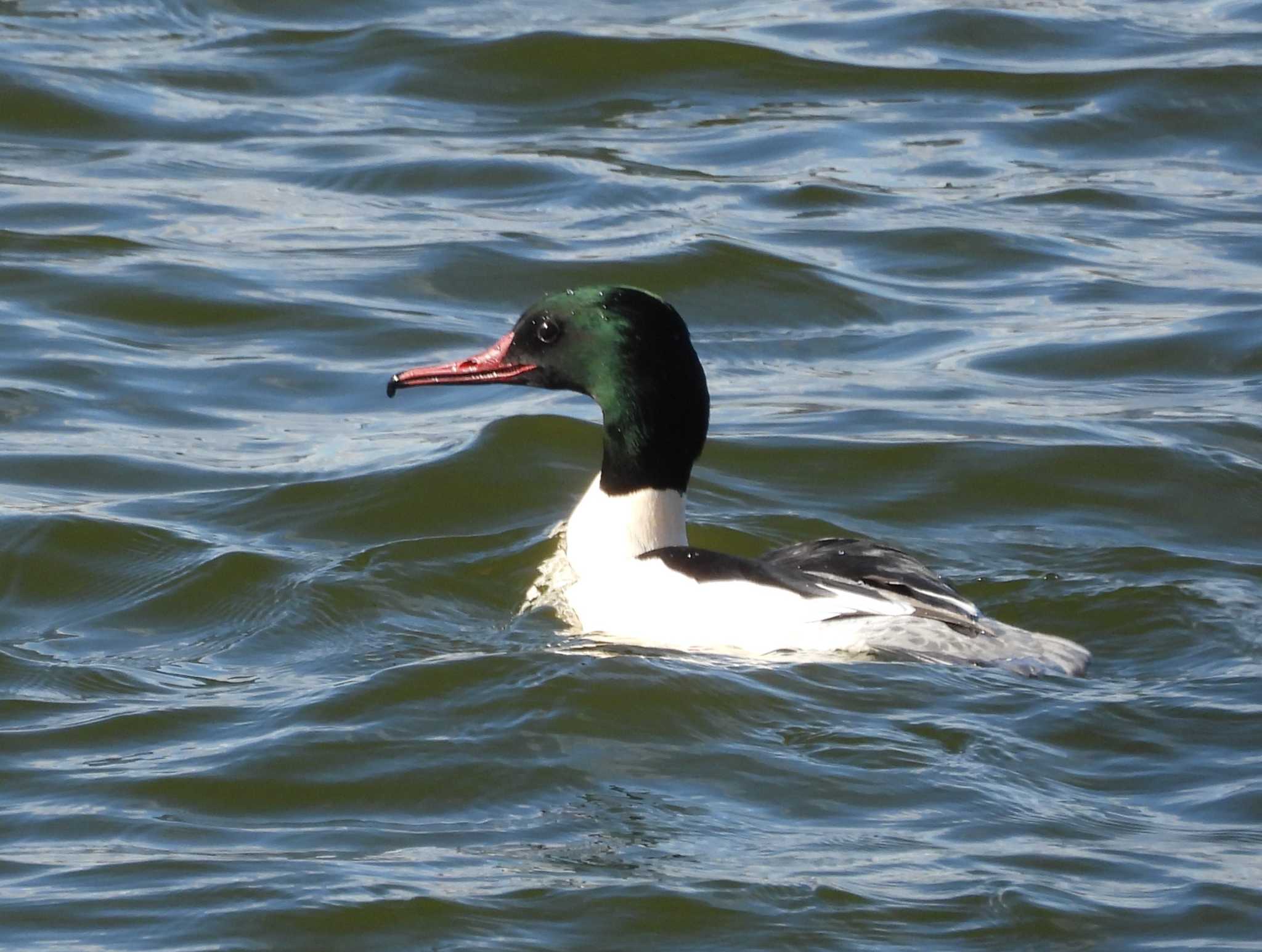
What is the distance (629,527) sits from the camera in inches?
283

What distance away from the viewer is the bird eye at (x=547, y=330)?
23.6 ft

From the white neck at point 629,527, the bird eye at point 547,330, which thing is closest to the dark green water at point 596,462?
the white neck at point 629,527

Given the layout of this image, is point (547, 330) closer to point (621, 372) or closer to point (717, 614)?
point (621, 372)

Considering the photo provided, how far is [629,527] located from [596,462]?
4.96ft

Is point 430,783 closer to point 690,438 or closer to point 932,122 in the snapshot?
point 690,438

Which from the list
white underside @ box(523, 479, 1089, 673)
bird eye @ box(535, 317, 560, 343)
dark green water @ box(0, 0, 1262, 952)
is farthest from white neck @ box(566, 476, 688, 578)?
bird eye @ box(535, 317, 560, 343)

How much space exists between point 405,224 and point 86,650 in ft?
17.7

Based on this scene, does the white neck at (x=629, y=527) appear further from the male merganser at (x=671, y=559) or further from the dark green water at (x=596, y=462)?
the dark green water at (x=596, y=462)

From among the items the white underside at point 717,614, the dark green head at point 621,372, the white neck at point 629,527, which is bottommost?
the white underside at point 717,614

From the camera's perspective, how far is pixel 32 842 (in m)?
5.29

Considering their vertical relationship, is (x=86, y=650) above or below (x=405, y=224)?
below

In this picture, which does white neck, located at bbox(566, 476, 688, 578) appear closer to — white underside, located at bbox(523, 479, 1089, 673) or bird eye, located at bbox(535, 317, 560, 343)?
white underside, located at bbox(523, 479, 1089, 673)

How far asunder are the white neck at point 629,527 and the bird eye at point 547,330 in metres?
0.55

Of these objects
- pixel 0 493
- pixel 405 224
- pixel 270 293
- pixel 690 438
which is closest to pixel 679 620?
pixel 690 438
